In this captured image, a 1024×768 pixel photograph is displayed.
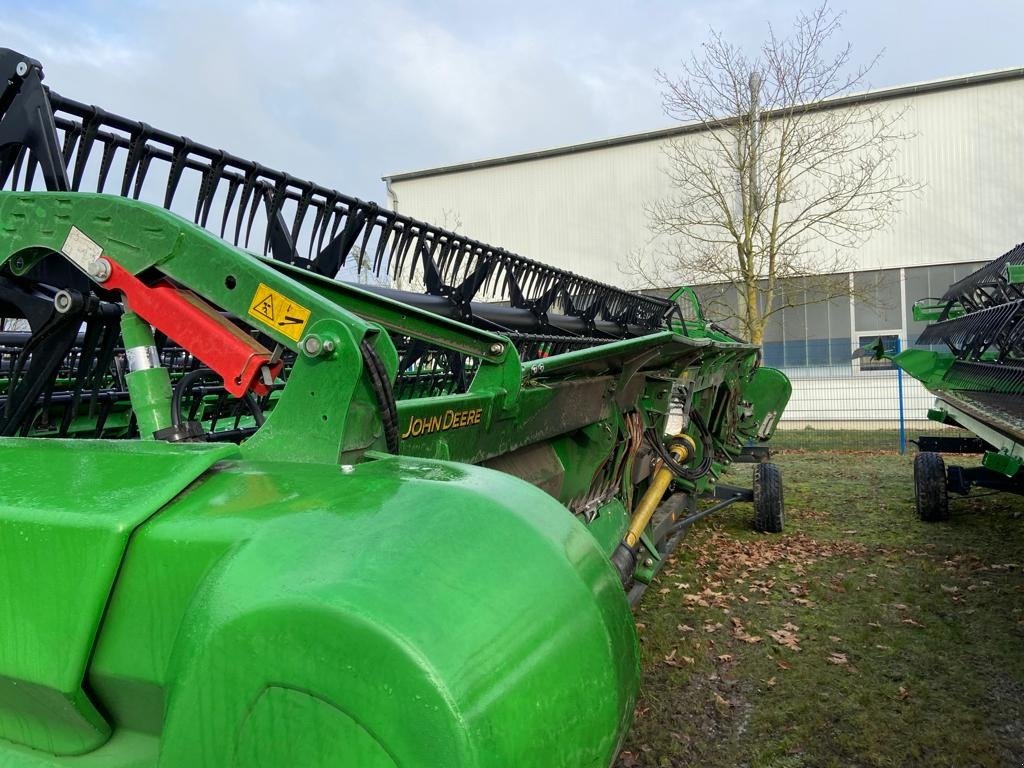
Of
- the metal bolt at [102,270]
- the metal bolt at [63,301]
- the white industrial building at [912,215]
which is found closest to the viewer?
the metal bolt at [102,270]

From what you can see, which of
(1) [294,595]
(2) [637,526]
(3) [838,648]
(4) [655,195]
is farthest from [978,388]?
(4) [655,195]

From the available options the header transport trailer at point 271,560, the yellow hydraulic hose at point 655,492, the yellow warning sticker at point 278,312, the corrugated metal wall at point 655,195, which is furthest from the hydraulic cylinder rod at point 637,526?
→ the corrugated metal wall at point 655,195

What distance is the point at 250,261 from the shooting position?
1626 millimetres

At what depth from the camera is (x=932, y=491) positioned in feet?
25.1

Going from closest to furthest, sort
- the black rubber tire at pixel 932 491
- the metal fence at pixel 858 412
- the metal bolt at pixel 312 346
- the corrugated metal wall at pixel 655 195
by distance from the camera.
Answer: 1. the metal bolt at pixel 312 346
2. the black rubber tire at pixel 932 491
3. the metal fence at pixel 858 412
4. the corrugated metal wall at pixel 655 195

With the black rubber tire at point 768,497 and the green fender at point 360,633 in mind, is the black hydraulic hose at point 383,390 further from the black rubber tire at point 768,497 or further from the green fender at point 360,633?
the black rubber tire at point 768,497

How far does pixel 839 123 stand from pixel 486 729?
19.3 m

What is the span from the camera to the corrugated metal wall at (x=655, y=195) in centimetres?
1838

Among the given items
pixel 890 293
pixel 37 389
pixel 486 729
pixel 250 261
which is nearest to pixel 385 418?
pixel 250 261

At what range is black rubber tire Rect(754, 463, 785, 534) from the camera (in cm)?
732

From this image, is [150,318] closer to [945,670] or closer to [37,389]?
[37,389]

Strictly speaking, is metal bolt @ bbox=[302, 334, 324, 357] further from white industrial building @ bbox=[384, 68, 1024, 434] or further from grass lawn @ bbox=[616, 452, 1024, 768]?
white industrial building @ bbox=[384, 68, 1024, 434]

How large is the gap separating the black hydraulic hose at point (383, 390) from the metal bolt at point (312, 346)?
0.09 meters

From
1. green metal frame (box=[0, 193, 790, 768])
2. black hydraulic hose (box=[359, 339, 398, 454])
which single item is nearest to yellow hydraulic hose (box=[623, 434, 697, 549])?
black hydraulic hose (box=[359, 339, 398, 454])
